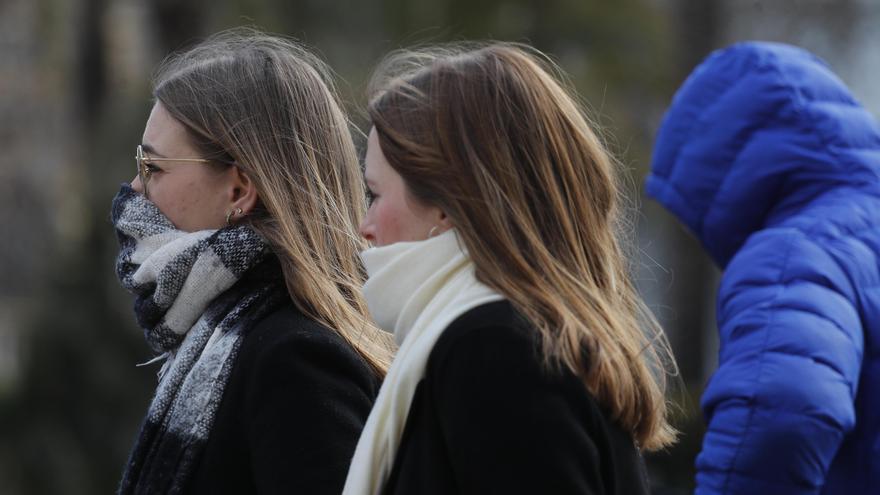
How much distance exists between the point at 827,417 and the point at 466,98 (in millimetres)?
1230

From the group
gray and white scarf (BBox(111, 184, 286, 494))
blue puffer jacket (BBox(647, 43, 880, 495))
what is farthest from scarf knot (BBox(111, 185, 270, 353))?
blue puffer jacket (BBox(647, 43, 880, 495))

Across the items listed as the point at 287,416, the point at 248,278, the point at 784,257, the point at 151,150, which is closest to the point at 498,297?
the point at 287,416

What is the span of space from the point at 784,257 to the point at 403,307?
1.28m

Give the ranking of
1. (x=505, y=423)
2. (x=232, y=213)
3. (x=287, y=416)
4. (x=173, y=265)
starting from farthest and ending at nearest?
(x=232, y=213) → (x=173, y=265) → (x=287, y=416) → (x=505, y=423)

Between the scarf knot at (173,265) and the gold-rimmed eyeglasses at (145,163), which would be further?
the gold-rimmed eyeglasses at (145,163)

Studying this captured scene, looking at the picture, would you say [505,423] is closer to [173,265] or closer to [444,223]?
[444,223]

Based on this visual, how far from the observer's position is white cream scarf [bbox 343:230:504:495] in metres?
1.98

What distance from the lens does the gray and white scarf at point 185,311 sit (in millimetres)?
2414

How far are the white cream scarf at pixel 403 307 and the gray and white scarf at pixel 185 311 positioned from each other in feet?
1.42

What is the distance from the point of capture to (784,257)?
309cm

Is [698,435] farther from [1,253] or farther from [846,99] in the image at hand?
[1,253]

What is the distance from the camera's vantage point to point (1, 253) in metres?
12.8

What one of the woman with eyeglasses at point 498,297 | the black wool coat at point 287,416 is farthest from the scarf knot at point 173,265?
the woman with eyeglasses at point 498,297

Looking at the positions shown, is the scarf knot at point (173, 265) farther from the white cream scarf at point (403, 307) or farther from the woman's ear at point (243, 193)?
the white cream scarf at point (403, 307)
